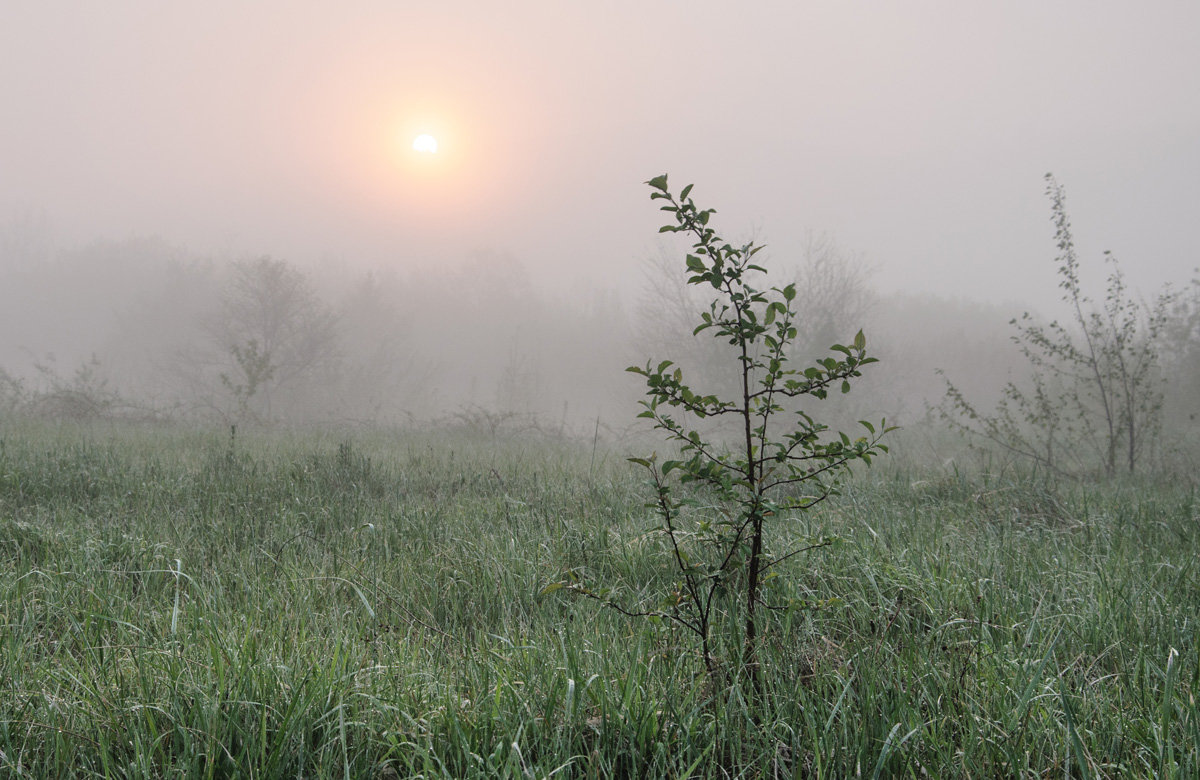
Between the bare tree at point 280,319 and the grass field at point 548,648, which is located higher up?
the bare tree at point 280,319

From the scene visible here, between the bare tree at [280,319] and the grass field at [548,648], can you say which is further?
the bare tree at [280,319]

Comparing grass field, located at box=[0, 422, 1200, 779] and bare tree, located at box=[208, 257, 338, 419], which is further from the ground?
bare tree, located at box=[208, 257, 338, 419]

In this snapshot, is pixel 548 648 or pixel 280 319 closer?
pixel 548 648

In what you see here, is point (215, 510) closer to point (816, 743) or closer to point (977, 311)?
Result: point (816, 743)

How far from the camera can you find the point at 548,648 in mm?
2240

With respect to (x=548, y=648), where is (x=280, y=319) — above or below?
above

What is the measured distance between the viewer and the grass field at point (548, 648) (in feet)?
5.10

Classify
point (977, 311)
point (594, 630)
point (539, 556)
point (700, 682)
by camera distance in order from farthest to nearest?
point (977, 311), point (539, 556), point (594, 630), point (700, 682)

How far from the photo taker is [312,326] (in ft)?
85.2

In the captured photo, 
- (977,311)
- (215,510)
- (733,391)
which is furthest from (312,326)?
(977,311)

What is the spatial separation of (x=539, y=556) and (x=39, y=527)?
3.20 meters

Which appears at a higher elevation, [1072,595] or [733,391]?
[733,391]

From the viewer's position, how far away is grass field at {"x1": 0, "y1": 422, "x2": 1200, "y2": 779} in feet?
5.10

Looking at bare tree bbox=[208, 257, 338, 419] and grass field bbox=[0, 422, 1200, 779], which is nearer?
grass field bbox=[0, 422, 1200, 779]
